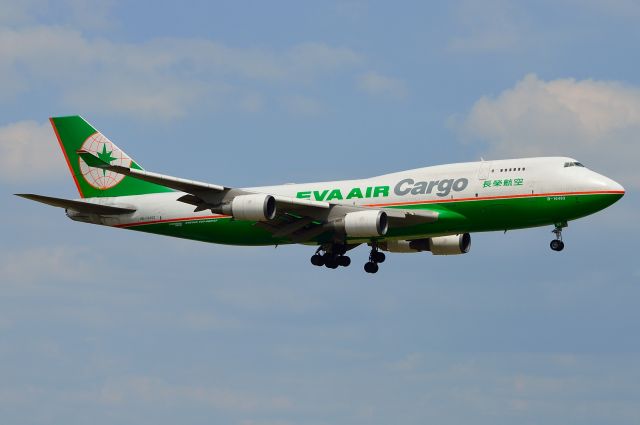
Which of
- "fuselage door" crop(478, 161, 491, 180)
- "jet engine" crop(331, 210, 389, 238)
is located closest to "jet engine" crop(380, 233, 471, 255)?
"fuselage door" crop(478, 161, 491, 180)

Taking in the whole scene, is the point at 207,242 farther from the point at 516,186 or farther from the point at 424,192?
the point at 516,186

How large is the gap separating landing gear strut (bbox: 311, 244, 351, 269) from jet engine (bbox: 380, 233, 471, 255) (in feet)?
8.22

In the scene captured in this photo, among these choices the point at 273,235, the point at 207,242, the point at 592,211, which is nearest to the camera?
the point at 592,211

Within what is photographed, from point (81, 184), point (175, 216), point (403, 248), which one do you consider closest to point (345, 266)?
point (403, 248)

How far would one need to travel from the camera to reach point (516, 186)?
57.2m

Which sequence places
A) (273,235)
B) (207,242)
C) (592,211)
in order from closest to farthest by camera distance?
(592,211), (273,235), (207,242)

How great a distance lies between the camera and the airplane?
56812 millimetres

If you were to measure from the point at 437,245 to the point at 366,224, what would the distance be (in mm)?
8147

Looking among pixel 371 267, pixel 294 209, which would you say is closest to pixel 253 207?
pixel 294 209

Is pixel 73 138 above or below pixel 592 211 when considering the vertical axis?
above

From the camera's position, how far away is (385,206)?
59.6 metres

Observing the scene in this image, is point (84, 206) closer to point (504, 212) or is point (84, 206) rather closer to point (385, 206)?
point (385, 206)

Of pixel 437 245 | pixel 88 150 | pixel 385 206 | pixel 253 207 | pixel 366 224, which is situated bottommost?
pixel 366 224

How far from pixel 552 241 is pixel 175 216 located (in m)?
19.1
